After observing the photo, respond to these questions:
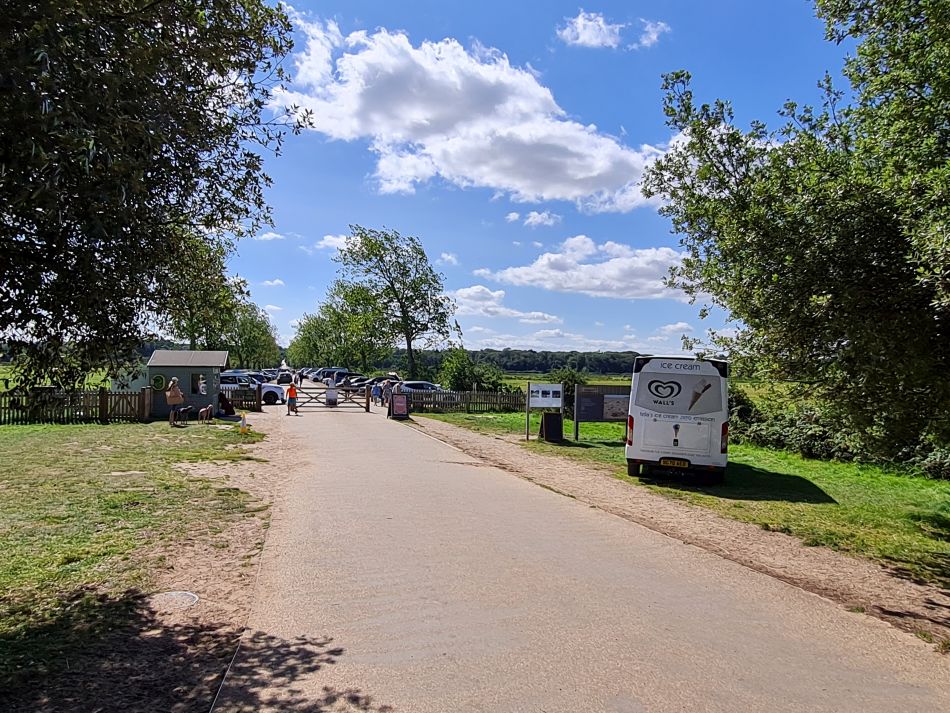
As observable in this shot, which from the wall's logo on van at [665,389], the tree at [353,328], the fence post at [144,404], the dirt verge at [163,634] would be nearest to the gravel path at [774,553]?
the wall's logo on van at [665,389]

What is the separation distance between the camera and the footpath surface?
398 cm

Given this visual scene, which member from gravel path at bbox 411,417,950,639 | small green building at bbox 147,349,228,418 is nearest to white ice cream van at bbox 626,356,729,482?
gravel path at bbox 411,417,950,639

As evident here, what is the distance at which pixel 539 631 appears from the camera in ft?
16.2

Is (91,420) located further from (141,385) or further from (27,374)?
(27,374)

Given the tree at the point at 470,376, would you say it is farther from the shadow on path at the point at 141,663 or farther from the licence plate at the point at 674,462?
the shadow on path at the point at 141,663

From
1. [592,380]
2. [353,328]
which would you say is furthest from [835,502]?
[353,328]

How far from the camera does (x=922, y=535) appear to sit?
30.9ft

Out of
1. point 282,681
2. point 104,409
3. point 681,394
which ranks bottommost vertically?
point 282,681

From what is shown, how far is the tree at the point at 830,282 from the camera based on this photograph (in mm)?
7117

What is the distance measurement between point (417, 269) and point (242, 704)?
50822 millimetres

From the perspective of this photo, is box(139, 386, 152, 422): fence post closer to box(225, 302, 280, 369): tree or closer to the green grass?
the green grass

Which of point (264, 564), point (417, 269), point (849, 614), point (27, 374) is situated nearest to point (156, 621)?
point (264, 564)

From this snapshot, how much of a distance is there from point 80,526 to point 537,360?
338ft

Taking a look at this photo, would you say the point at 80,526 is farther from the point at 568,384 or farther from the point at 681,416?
the point at 568,384
